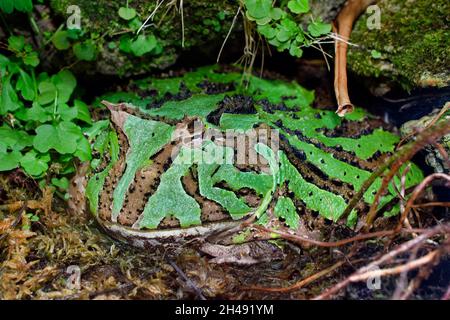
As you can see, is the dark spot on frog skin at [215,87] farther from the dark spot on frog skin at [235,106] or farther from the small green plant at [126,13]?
the small green plant at [126,13]

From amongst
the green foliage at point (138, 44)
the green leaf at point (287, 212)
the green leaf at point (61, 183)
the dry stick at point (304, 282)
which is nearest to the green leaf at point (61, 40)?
the green foliage at point (138, 44)

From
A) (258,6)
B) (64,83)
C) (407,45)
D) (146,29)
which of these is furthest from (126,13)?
(407,45)

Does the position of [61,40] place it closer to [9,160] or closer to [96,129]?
[96,129]

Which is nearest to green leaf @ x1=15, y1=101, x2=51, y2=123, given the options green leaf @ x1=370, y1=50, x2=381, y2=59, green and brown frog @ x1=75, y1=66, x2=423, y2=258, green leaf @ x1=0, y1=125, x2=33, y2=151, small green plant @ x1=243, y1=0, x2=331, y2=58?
green leaf @ x1=0, y1=125, x2=33, y2=151

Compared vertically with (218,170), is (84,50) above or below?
above

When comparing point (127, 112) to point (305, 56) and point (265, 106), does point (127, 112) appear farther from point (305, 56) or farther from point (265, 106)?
point (305, 56)

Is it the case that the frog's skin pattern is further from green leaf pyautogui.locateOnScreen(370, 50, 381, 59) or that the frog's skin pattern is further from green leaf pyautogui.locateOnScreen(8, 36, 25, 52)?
green leaf pyautogui.locateOnScreen(8, 36, 25, 52)
